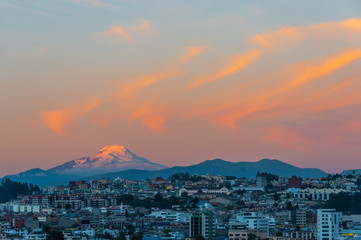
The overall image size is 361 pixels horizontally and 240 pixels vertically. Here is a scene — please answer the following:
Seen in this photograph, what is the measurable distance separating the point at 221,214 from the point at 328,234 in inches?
858

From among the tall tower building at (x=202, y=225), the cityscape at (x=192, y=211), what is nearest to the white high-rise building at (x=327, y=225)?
the cityscape at (x=192, y=211)

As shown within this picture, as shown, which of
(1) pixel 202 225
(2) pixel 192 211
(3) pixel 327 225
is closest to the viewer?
(3) pixel 327 225

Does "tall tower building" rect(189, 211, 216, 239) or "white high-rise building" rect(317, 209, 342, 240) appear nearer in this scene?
"white high-rise building" rect(317, 209, 342, 240)

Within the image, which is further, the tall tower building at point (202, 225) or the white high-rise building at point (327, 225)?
the tall tower building at point (202, 225)

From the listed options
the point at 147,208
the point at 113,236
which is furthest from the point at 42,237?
the point at 147,208

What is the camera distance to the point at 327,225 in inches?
2336

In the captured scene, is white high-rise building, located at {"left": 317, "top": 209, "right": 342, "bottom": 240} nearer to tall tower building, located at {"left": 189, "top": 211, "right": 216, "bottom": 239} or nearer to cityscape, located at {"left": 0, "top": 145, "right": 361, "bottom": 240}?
cityscape, located at {"left": 0, "top": 145, "right": 361, "bottom": 240}

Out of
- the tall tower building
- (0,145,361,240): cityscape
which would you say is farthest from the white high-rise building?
the tall tower building

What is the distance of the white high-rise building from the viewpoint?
193 ft

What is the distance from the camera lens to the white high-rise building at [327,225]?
5891cm

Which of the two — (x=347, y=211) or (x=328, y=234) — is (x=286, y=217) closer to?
(x=347, y=211)

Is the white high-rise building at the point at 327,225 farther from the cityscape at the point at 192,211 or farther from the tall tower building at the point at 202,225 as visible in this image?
the tall tower building at the point at 202,225

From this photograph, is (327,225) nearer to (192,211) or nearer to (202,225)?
(202,225)

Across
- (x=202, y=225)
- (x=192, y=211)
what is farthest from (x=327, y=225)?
(x=192, y=211)
